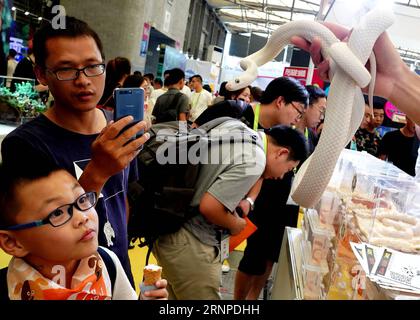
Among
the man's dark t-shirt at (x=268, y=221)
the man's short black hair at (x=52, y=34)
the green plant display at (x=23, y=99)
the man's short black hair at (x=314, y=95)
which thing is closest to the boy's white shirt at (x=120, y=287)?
the man's short black hair at (x=52, y=34)

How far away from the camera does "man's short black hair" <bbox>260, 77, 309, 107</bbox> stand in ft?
8.64

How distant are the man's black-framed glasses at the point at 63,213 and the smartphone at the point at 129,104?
33cm

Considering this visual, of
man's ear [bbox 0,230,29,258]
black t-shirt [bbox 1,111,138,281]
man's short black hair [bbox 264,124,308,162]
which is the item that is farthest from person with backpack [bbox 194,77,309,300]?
man's ear [bbox 0,230,29,258]

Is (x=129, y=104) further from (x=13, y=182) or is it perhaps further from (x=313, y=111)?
(x=313, y=111)

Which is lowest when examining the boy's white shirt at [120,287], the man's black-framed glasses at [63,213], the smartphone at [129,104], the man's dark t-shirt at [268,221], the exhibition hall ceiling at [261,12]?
the man's dark t-shirt at [268,221]

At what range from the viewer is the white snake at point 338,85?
4.17 ft

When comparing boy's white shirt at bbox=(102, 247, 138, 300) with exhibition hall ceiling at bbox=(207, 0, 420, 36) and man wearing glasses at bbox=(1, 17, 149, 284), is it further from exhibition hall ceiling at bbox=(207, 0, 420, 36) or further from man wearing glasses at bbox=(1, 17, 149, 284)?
exhibition hall ceiling at bbox=(207, 0, 420, 36)

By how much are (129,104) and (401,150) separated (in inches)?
147

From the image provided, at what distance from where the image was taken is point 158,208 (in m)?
1.91

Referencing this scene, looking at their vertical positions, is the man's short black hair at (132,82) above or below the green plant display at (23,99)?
above

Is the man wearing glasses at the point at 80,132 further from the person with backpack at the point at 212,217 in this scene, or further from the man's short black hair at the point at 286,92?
the man's short black hair at the point at 286,92

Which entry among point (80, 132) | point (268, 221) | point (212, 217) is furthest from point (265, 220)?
point (80, 132)

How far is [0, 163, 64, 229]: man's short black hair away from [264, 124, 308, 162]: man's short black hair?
59.4 inches

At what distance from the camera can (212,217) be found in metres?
1.89
